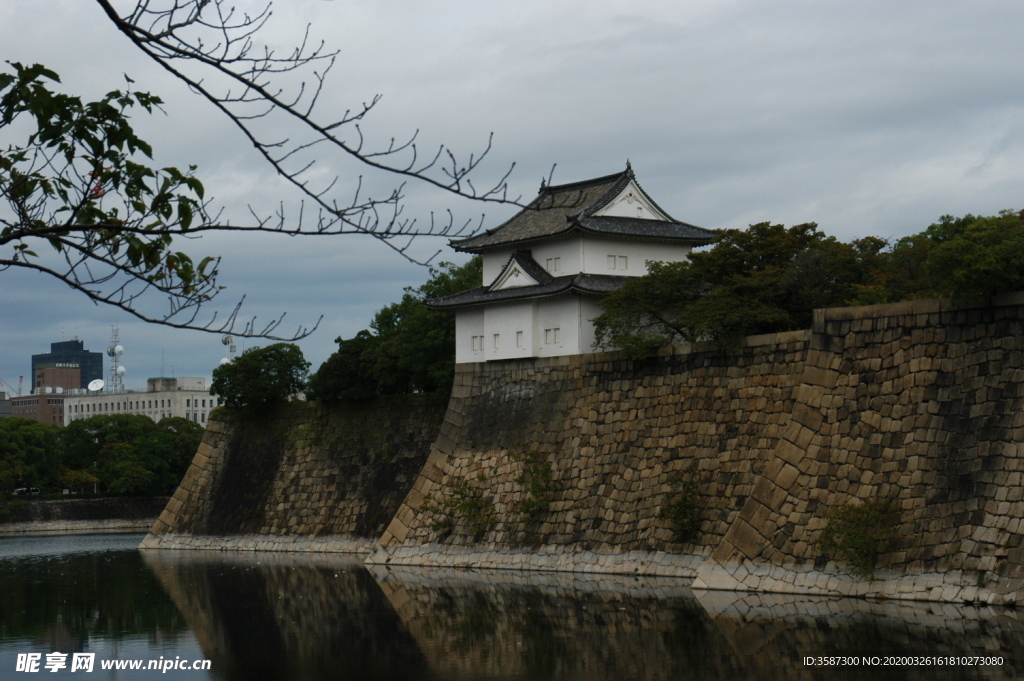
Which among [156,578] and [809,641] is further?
[156,578]

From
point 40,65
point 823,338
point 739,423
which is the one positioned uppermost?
point 40,65

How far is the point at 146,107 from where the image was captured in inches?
276

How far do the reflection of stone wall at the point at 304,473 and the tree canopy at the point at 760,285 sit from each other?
9.77m

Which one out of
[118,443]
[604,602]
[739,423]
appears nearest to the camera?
[604,602]

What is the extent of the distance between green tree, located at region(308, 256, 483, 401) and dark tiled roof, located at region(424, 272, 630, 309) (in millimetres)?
4258

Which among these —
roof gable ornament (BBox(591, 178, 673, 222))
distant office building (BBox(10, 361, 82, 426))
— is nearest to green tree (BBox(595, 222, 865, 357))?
roof gable ornament (BBox(591, 178, 673, 222))

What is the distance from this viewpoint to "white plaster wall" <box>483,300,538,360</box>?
3072 centimetres

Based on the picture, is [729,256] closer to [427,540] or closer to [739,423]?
[739,423]

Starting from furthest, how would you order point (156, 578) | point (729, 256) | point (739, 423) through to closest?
point (156, 578) → point (729, 256) → point (739, 423)

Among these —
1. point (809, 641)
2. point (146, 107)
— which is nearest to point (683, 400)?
point (809, 641)

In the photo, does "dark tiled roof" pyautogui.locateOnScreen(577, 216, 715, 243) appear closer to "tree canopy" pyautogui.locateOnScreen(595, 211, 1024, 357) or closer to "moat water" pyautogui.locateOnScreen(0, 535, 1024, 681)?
"tree canopy" pyautogui.locateOnScreen(595, 211, 1024, 357)

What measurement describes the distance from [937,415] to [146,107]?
1545 centimetres

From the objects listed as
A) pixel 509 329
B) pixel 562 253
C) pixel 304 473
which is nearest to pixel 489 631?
pixel 509 329

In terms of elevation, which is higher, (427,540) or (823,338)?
(823,338)
